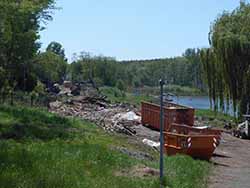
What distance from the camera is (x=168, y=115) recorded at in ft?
116

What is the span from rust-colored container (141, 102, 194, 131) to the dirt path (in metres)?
2.60

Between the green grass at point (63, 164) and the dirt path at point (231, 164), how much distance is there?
49cm

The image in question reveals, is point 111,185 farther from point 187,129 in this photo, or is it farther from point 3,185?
point 187,129

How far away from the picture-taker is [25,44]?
130 ft

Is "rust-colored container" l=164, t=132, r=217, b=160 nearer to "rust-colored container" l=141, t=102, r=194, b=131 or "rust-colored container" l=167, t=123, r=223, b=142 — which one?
"rust-colored container" l=167, t=123, r=223, b=142

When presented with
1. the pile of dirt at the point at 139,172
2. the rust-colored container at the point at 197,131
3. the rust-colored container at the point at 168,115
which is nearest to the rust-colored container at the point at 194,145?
the rust-colored container at the point at 197,131

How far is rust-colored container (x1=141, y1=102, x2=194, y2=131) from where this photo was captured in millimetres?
35188

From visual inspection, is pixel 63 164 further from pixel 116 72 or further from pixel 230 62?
pixel 116 72

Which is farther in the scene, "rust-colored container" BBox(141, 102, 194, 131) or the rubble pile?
"rust-colored container" BBox(141, 102, 194, 131)

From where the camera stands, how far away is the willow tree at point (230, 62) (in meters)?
40.5

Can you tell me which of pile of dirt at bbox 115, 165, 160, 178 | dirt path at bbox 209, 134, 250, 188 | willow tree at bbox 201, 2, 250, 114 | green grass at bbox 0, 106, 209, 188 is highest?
willow tree at bbox 201, 2, 250, 114

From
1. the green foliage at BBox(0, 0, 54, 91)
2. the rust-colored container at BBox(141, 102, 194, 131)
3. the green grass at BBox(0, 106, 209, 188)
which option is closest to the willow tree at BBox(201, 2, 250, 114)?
the rust-colored container at BBox(141, 102, 194, 131)

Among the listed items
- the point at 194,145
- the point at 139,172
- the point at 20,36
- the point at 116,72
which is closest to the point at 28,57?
the point at 20,36

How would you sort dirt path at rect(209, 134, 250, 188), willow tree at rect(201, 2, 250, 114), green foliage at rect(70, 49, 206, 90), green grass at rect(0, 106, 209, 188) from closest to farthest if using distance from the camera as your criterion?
green grass at rect(0, 106, 209, 188) → dirt path at rect(209, 134, 250, 188) → willow tree at rect(201, 2, 250, 114) → green foliage at rect(70, 49, 206, 90)
